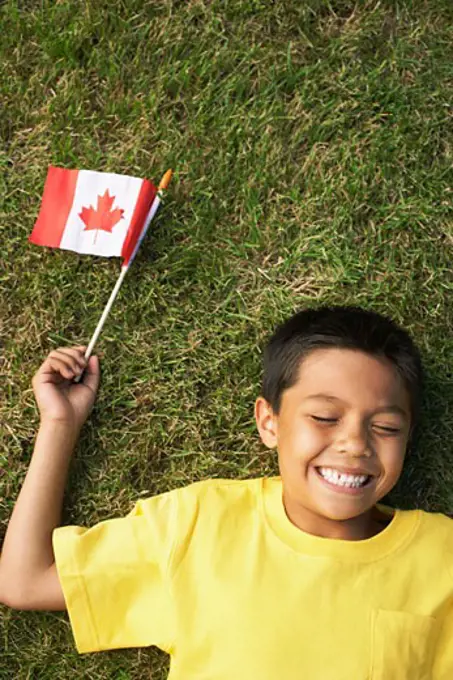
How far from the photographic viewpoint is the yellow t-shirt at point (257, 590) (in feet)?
8.18

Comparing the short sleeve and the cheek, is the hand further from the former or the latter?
the cheek

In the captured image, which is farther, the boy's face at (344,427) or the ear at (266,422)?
the ear at (266,422)

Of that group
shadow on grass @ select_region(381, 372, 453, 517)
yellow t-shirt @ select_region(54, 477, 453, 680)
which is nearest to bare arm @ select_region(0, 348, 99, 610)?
yellow t-shirt @ select_region(54, 477, 453, 680)

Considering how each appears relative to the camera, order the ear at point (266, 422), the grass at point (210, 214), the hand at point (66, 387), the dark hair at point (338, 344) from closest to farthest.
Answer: the dark hair at point (338, 344) → the ear at point (266, 422) → the hand at point (66, 387) → the grass at point (210, 214)

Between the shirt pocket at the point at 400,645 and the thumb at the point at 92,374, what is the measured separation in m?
1.28

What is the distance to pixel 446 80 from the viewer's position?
10.6 ft

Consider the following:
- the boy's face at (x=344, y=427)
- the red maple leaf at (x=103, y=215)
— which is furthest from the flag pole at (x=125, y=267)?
the boy's face at (x=344, y=427)

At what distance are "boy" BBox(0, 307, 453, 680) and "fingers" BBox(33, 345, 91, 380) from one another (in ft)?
1.51

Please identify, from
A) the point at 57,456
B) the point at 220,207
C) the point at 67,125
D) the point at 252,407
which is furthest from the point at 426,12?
the point at 57,456

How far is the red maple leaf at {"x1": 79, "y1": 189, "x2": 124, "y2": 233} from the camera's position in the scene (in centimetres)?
311

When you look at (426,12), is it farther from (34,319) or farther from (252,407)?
(34,319)

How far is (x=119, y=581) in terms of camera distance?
2656mm

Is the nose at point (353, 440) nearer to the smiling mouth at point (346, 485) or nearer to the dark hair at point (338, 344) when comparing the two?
the smiling mouth at point (346, 485)

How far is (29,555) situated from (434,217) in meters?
1.94
